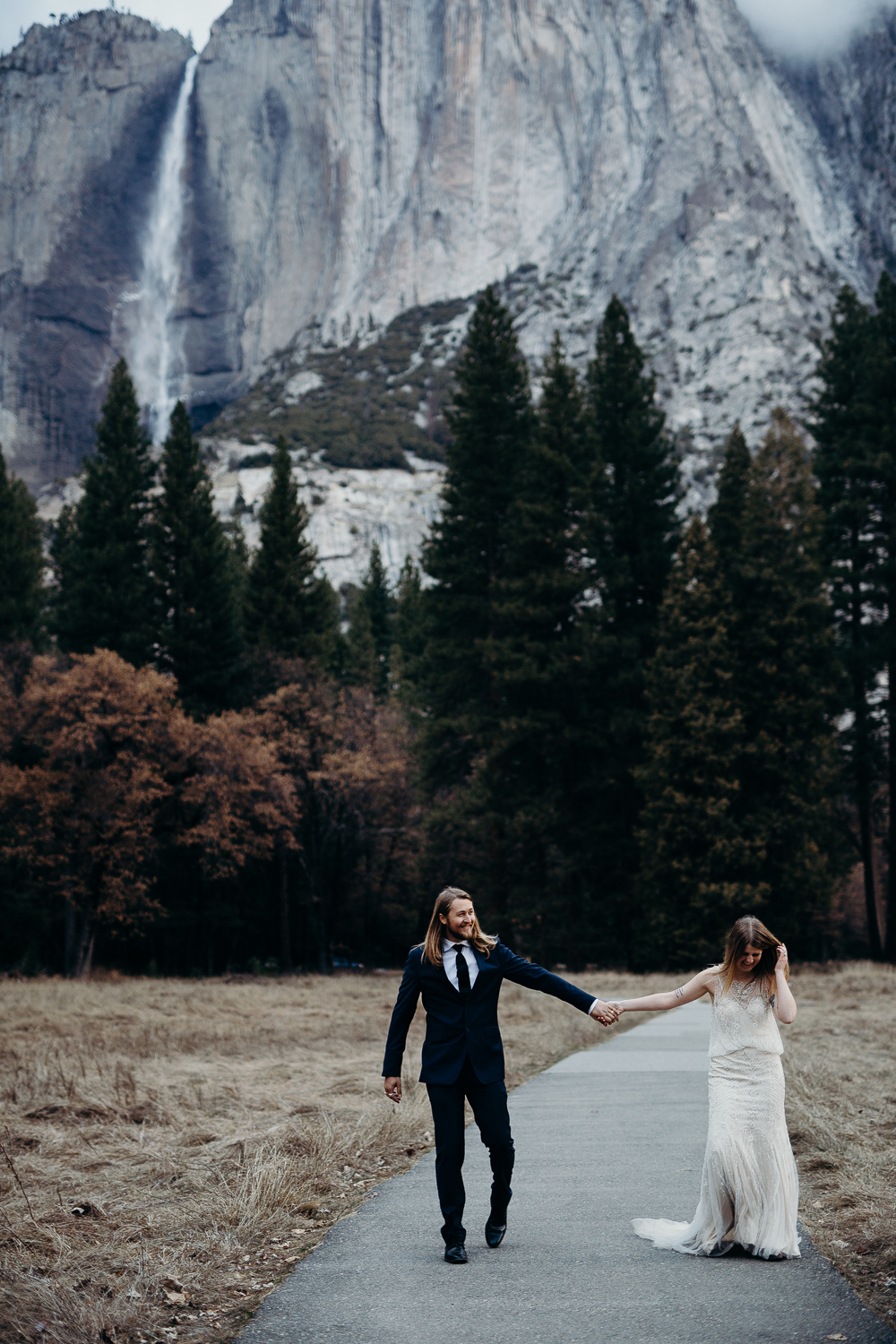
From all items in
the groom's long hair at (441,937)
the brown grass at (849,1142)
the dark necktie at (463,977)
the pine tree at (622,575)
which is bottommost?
the brown grass at (849,1142)

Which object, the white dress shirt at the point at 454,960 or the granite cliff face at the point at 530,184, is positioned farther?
the granite cliff face at the point at 530,184

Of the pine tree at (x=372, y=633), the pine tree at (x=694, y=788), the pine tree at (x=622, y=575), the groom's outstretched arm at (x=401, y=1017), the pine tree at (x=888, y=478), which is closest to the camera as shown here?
the groom's outstretched arm at (x=401, y=1017)

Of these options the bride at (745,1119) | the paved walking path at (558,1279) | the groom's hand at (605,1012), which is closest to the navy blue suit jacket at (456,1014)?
the groom's hand at (605,1012)

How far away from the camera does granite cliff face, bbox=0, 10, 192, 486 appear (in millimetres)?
148125

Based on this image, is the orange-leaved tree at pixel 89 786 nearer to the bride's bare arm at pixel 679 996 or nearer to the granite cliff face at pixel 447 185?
the bride's bare arm at pixel 679 996

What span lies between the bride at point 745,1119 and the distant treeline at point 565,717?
25921 millimetres

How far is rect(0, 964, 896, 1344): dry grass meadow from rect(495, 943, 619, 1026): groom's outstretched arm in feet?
4.80

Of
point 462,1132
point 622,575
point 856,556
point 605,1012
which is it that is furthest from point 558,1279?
point 856,556

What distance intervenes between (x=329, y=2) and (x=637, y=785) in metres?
163

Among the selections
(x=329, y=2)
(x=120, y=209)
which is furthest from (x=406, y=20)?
(x=120, y=209)

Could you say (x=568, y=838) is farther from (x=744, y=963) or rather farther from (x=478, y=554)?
(x=744, y=963)

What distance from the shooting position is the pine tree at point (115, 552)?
45.0 m

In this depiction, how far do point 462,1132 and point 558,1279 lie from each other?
32.8 inches

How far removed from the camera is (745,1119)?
5461 mm
